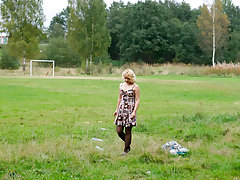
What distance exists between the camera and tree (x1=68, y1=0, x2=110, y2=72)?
49.0 meters

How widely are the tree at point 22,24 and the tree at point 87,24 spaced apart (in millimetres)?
4572

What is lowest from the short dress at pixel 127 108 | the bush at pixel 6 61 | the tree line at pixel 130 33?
the short dress at pixel 127 108

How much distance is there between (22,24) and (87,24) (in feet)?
28.2

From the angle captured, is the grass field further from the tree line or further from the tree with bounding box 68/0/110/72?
the tree with bounding box 68/0/110/72

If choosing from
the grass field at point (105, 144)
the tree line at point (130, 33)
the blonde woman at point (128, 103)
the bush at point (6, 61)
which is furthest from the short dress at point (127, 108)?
the bush at point (6, 61)

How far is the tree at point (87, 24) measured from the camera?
49.0 meters

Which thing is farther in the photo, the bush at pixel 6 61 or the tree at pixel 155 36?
the tree at pixel 155 36

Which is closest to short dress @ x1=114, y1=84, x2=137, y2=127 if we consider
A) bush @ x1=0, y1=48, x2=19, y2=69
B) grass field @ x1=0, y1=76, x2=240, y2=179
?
grass field @ x1=0, y1=76, x2=240, y2=179

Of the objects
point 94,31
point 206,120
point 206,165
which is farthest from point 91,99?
point 94,31

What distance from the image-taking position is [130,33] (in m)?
71.9

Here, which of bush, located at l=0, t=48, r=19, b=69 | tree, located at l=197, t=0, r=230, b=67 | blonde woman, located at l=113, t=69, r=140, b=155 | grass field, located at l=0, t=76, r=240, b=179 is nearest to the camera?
grass field, located at l=0, t=76, r=240, b=179

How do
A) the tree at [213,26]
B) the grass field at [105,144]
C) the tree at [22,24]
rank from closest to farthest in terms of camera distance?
the grass field at [105,144] < the tree at [22,24] < the tree at [213,26]

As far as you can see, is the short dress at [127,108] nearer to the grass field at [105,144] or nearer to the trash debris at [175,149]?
the grass field at [105,144]

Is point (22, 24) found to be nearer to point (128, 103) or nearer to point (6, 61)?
point (6, 61)
